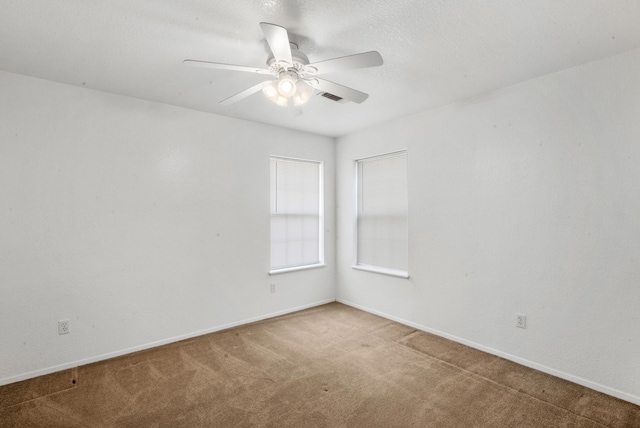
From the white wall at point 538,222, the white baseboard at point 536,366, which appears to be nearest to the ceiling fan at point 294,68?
the white wall at point 538,222

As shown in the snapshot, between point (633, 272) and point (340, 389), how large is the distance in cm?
238

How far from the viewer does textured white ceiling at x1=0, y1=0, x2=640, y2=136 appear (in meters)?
1.85

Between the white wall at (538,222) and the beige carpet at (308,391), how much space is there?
0.33 meters

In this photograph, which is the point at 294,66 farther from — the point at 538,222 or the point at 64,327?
the point at 64,327

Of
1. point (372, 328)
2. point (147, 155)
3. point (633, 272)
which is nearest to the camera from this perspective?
point (633, 272)

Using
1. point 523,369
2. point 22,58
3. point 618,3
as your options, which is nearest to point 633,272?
point 523,369

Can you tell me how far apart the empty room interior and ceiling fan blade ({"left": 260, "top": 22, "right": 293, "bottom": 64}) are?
0.06 feet

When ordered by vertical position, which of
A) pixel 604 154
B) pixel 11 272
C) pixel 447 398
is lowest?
pixel 447 398

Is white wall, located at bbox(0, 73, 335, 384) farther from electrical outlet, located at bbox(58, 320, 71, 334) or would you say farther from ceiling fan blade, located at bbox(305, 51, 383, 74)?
ceiling fan blade, located at bbox(305, 51, 383, 74)

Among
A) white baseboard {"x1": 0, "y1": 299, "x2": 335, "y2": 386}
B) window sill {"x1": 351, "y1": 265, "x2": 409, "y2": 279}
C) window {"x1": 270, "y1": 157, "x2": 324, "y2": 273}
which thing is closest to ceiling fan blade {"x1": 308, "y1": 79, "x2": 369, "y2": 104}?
window {"x1": 270, "y1": 157, "x2": 324, "y2": 273}

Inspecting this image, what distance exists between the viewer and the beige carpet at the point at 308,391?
214 cm

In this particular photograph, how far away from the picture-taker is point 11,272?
263 cm

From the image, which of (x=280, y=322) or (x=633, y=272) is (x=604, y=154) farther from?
(x=280, y=322)

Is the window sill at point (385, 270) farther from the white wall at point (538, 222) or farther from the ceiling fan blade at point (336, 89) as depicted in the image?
the ceiling fan blade at point (336, 89)
